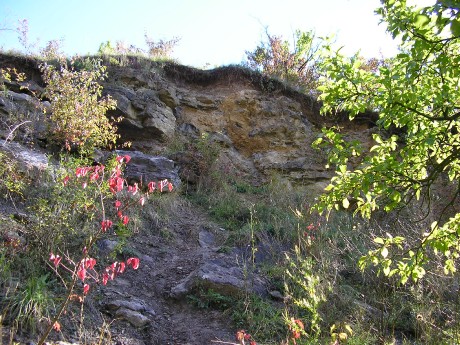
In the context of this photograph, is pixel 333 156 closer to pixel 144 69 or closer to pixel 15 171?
pixel 15 171

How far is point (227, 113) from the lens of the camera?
428 inches

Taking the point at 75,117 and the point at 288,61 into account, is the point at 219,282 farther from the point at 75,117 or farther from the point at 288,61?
the point at 288,61

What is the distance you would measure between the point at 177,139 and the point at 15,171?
4.99m

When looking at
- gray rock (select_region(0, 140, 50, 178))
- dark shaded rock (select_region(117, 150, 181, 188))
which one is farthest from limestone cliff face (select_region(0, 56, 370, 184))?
gray rock (select_region(0, 140, 50, 178))

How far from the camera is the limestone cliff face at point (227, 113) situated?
30.7 feet

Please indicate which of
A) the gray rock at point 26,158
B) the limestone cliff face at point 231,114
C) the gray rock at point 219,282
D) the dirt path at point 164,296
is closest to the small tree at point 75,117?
the gray rock at point 26,158

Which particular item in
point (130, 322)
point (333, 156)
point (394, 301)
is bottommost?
point (130, 322)

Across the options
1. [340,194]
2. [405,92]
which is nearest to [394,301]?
[340,194]

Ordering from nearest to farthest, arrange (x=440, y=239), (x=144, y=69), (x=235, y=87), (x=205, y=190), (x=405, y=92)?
(x=405, y=92)
(x=440, y=239)
(x=205, y=190)
(x=144, y=69)
(x=235, y=87)

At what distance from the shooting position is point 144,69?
34.6 feet

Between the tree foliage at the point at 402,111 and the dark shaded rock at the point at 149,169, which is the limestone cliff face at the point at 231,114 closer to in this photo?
the dark shaded rock at the point at 149,169

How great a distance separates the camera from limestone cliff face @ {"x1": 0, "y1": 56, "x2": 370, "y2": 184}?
30.7 feet

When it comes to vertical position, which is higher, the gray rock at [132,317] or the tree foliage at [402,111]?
the tree foliage at [402,111]

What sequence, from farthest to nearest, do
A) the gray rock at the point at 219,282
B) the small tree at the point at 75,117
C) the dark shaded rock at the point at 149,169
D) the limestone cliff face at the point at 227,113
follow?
the limestone cliff face at the point at 227,113, the dark shaded rock at the point at 149,169, the small tree at the point at 75,117, the gray rock at the point at 219,282
